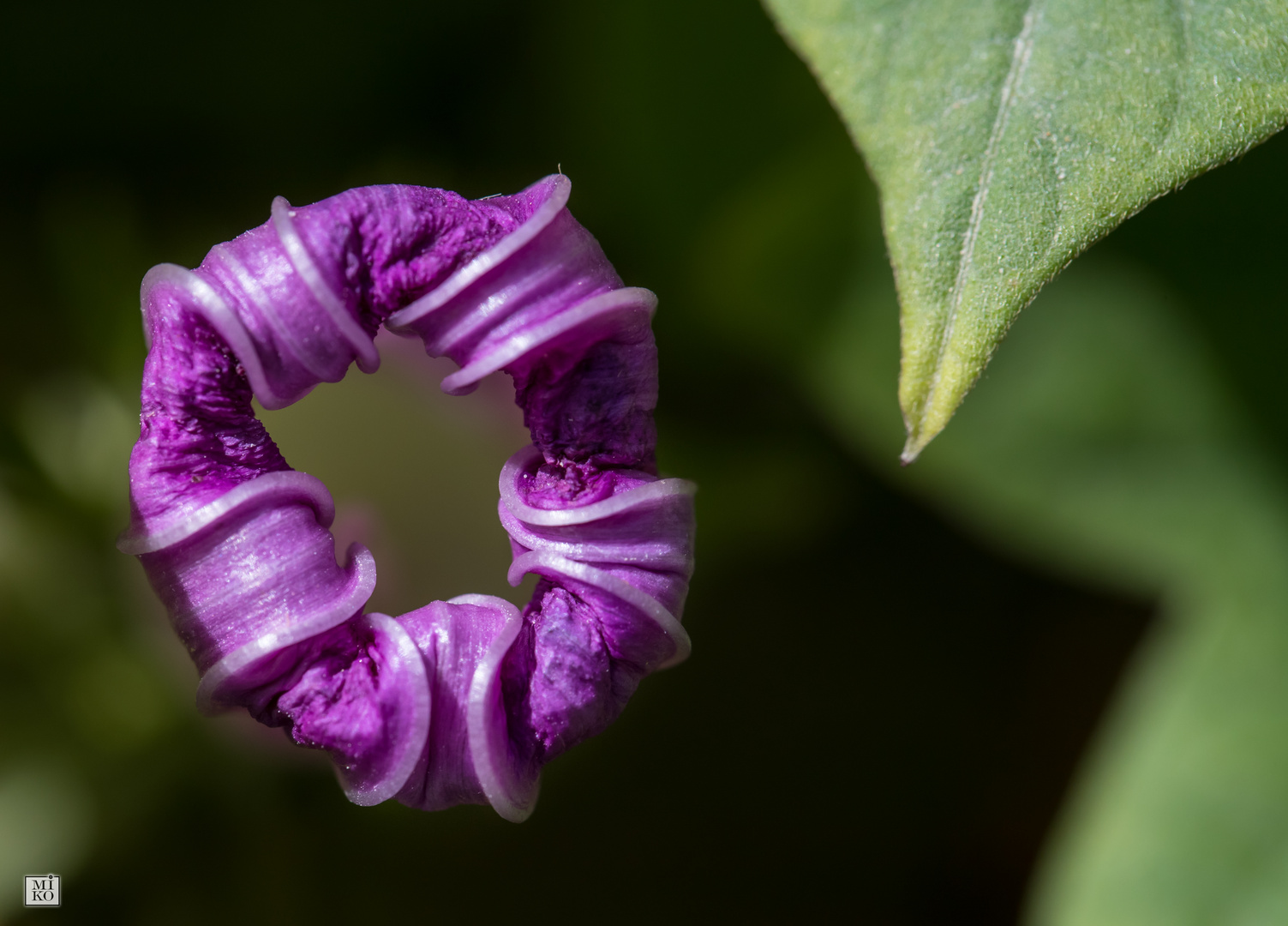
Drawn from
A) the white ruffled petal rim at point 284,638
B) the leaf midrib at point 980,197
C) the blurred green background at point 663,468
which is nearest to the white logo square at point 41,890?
the blurred green background at point 663,468

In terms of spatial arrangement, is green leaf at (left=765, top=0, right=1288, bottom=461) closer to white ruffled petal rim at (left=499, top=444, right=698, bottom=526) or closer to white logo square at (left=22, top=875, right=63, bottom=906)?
white ruffled petal rim at (left=499, top=444, right=698, bottom=526)

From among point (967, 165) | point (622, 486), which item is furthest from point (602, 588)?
point (967, 165)

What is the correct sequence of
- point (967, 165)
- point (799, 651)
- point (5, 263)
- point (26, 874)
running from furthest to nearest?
point (799, 651) < point (5, 263) < point (26, 874) < point (967, 165)

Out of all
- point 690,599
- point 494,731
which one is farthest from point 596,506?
point 690,599

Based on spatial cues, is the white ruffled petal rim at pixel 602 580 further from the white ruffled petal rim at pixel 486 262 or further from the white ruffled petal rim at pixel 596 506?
the white ruffled petal rim at pixel 486 262

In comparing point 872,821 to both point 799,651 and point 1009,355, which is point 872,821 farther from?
point 1009,355

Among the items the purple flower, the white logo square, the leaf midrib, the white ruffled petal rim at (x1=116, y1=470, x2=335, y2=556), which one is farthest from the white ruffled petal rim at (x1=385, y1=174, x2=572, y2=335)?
the white logo square

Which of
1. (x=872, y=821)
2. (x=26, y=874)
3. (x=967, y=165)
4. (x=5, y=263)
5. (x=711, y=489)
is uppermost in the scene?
(x=5, y=263)
